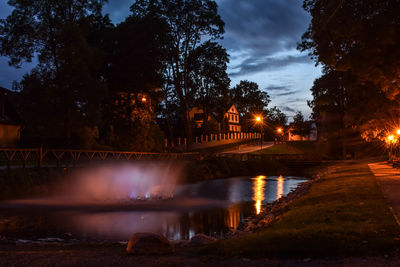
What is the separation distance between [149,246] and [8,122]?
34736 mm

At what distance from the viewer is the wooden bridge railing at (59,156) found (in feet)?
78.0

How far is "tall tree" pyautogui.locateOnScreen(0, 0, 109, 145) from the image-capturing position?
96.5 ft

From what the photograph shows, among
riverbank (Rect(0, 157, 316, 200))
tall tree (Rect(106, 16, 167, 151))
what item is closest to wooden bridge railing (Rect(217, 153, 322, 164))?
riverbank (Rect(0, 157, 316, 200))

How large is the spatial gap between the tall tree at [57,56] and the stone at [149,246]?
78.0 ft

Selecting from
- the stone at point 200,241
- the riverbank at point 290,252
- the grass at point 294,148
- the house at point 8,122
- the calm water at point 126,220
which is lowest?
the calm water at point 126,220

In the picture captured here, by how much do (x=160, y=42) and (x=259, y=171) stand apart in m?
22.8

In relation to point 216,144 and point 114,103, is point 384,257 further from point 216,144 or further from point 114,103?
point 216,144

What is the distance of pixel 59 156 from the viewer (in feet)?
85.2

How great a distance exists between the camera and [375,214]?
10.6 metres

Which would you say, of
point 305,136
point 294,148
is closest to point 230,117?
point 305,136

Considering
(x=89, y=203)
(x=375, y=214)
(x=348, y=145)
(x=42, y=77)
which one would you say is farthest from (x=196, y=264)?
(x=348, y=145)

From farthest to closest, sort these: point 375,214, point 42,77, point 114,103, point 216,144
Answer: point 216,144 → point 114,103 → point 42,77 → point 375,214

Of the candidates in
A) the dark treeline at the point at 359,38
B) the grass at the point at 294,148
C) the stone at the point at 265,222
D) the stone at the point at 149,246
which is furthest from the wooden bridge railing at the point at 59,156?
the grass at the point at 294,148

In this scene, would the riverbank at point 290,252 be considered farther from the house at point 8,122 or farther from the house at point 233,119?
the house at point 233,119
